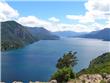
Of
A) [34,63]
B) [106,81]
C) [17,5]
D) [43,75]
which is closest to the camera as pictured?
[106,81]

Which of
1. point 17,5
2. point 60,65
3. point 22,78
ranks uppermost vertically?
point 17,5

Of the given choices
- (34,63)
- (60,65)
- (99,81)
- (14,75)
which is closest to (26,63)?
(34,63)

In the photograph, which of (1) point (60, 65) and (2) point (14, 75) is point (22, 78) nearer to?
(2) point (14, 75)

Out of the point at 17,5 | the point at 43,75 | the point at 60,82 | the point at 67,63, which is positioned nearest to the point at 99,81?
the point at 60,82

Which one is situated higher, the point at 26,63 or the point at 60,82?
the point at 60,82

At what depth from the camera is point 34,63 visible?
13312 centimetres

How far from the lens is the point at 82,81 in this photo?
102 ft

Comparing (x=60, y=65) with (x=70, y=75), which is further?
(x=60, y=65)

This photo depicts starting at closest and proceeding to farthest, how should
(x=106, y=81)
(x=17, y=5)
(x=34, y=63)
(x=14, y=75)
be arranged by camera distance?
1. (x=106, y=81)
2. (x=14, y=75)
3. (x=17, y=5)
4. (x=34, y=63)

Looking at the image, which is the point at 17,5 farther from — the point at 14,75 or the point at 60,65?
the point at 60,65

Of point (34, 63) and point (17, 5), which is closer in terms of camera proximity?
point (17, 5)

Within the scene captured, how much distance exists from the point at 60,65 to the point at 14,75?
5538 centimetres

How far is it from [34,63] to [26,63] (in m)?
4.90

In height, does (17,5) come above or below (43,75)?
above
